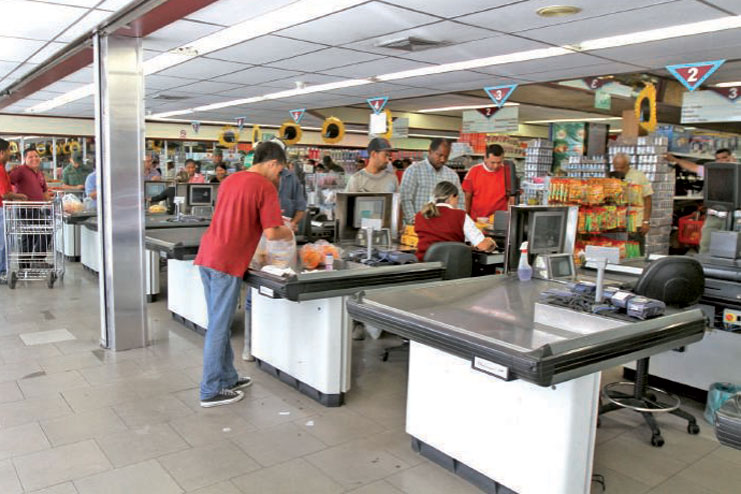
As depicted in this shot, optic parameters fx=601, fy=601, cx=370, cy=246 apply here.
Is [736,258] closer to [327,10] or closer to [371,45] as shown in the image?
[327,10]

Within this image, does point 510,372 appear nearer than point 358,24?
Yes

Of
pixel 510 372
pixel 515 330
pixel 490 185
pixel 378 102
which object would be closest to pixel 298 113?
pixel 378 102

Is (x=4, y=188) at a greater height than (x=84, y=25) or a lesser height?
lesser

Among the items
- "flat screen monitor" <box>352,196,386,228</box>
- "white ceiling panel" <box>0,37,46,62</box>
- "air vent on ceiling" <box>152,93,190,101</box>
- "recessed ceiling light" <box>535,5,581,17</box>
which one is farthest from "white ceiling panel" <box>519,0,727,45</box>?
"air vent on ceiling" <box>152,93,190,101</box>

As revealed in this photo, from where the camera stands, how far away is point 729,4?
4.31 meters

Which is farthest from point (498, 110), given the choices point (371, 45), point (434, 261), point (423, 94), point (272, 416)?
point (272, 416)

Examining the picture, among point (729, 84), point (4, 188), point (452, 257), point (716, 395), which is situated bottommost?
point (716, 395)

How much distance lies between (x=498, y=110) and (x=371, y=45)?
6.16 m

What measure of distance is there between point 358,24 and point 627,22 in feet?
7.26

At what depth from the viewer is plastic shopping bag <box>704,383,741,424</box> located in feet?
11.9

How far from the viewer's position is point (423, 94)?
9.64 m

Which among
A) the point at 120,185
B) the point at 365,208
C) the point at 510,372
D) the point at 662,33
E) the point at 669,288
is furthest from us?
the point at 662,33

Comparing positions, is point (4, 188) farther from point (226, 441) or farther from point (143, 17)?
point (226, 441)

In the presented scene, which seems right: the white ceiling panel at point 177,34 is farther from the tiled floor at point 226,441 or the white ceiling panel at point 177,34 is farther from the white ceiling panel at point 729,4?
the white ceiling panel at point 729,4
